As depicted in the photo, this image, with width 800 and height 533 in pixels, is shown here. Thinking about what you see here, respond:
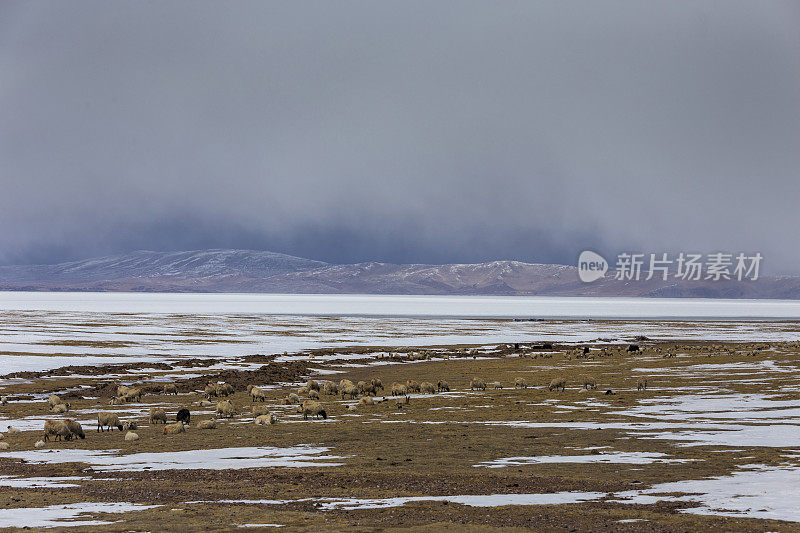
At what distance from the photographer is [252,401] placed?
3528 cm

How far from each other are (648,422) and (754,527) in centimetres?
1400

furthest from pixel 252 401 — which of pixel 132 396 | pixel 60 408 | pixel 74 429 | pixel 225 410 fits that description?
pixel 74 429

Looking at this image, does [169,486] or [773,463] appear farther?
[773,463]

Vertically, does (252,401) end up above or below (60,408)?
above

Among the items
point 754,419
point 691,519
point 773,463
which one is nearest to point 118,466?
point 691,519

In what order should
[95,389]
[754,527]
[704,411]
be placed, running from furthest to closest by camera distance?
[95,389] < [704,411] < [754,527]

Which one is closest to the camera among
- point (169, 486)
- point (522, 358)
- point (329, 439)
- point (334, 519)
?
point (334, 519)

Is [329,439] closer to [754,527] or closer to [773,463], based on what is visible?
[773,463]

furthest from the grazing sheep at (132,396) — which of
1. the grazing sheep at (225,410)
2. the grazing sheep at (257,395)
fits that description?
the grazing sheep at (225,410)

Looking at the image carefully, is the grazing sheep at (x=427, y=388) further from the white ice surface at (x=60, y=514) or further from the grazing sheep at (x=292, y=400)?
the white ice surface at (x=60, y=514)

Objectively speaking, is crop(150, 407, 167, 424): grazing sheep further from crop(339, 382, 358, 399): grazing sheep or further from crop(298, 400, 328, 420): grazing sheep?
crop(339, 382, 358, 399): grazing sheep

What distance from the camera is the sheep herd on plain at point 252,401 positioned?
2511cm

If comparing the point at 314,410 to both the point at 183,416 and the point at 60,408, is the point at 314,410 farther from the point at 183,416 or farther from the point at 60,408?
the point at 60,408

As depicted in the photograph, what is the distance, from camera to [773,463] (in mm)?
18828
